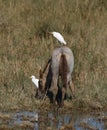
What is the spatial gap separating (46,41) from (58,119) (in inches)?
181

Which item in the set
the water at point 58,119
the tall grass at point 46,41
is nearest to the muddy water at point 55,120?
the water at point 58,119

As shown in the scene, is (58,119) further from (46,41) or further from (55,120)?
(46,41)

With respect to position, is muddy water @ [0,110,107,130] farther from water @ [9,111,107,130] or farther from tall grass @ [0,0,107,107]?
tall grass @ [0,0,107,107]

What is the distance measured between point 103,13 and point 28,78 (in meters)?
5.20

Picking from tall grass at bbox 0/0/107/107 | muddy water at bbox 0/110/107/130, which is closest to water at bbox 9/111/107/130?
muddy water at bbox 0/110/107/130

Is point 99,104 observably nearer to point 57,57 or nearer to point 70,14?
point 57,57

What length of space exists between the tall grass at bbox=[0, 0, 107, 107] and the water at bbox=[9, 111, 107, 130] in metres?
0.66

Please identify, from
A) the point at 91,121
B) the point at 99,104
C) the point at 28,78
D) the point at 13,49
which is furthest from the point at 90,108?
the point at 13,49

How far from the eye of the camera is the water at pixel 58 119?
9.58 m

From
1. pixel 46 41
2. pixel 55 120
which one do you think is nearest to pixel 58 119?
pixel 55 120

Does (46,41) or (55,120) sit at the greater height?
(46,41)

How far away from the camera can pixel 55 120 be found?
33.0 feet

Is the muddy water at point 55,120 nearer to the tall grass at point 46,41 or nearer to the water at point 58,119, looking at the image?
the water at point 58,119

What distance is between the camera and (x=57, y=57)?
11.0m
